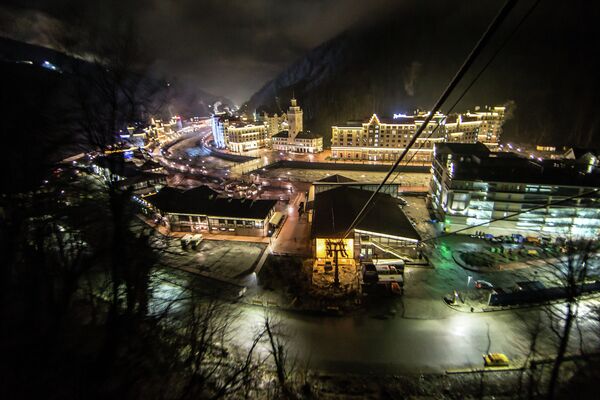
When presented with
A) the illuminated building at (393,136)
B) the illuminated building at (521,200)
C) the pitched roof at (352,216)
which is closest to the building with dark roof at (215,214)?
the pitched roof at (352,216)

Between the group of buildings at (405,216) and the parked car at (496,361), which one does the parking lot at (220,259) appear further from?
the parked car at (496,361)

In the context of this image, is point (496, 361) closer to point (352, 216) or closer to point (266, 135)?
point (352, 216)

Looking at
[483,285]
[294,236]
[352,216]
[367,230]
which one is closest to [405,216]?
[352,216]

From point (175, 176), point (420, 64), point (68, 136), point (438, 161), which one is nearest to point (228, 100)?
point (420, 64)

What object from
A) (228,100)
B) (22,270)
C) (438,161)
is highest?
(228,100)

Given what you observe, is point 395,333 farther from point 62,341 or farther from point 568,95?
point 568,95

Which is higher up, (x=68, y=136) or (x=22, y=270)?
(x=68, y=136)
